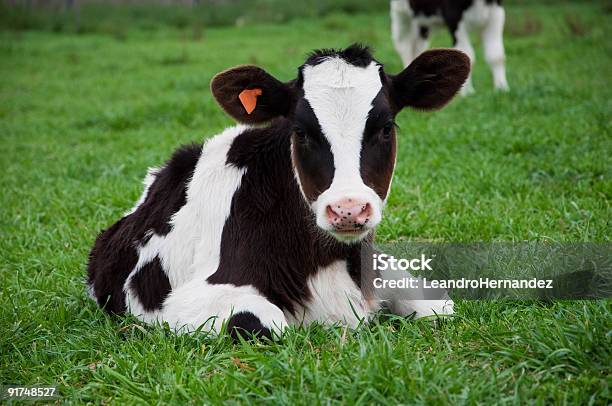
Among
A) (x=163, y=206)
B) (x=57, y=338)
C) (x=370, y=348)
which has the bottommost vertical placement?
(x=57, y=338)

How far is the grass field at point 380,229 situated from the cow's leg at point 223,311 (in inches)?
4.4

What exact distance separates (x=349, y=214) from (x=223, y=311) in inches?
33.2

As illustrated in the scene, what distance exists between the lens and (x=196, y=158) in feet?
13.9

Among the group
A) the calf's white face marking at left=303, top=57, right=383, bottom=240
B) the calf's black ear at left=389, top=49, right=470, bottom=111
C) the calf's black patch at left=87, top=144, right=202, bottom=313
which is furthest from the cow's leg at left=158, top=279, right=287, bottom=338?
the calf's black ear at left=389, top=49, right=470, bottom=111

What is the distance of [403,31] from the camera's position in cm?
1210

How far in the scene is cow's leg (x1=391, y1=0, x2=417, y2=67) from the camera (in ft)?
38.8

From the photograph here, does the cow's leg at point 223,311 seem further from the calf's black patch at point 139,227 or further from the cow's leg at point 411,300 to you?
the cow's leg at point 411,300

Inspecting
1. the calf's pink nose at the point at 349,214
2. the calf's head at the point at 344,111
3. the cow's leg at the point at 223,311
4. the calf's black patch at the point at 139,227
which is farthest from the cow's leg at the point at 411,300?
the calf's black patch at the point at 139,227

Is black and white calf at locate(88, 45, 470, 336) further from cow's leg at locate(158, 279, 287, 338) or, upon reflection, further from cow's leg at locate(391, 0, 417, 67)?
cow's leg at locate(391, 0, 417, 67)

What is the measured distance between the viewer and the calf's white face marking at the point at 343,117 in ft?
10.7

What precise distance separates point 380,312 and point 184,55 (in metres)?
13.2

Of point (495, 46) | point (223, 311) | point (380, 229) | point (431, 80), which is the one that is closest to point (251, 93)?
point (431, 80)

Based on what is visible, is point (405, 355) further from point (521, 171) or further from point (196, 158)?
point (521, 171)

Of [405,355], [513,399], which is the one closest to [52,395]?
[405,355]
